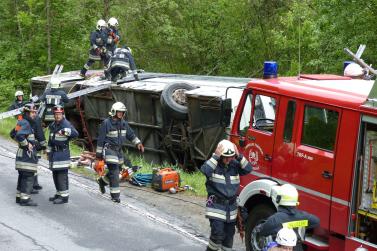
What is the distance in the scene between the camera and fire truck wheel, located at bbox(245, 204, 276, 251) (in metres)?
6.97

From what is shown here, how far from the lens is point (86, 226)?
8.65 metres

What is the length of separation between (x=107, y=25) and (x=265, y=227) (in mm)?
11214

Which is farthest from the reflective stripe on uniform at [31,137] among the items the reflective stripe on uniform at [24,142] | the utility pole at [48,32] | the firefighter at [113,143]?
the utility pole at [48,32]

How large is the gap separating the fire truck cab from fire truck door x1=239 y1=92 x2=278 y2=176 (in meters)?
0.01

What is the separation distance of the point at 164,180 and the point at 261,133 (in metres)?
3.97

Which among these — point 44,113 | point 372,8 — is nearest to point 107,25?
point 44,113

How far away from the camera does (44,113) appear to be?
1318 cm

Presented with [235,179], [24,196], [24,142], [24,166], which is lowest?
[24,196]

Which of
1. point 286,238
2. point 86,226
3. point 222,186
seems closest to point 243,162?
point 222,186

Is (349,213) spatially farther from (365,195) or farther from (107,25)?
(107,25)

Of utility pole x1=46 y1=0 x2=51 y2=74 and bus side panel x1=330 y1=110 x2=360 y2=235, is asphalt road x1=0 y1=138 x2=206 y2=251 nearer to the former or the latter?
bus side panel x1=330 y1=110 x2=360 y2=235

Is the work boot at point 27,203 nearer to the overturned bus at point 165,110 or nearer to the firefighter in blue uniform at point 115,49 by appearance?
the overturned bus at point 165,110

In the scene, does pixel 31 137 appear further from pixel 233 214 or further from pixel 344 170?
pixel 344 170

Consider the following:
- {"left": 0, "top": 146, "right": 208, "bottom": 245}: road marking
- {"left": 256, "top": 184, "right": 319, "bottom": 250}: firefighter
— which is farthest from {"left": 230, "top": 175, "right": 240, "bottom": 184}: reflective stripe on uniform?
{"left": 0, "top": 146, "right": 208, "bottom": 245}: road marking
